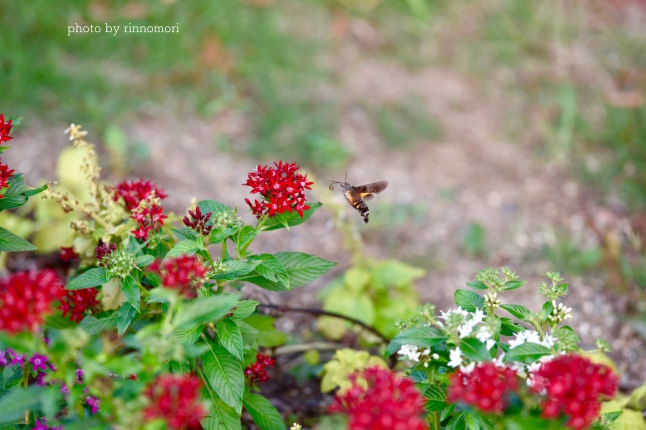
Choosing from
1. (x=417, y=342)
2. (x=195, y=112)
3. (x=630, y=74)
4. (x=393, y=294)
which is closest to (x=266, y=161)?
(x=195, y=112)

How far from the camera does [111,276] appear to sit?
141cm

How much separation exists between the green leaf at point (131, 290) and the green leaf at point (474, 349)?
735 mm

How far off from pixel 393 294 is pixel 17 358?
165 centimetres

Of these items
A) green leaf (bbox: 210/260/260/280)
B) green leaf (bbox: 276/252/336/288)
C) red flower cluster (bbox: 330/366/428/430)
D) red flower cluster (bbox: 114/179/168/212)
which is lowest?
red flower cluster (bbox: 330/366/428/430)

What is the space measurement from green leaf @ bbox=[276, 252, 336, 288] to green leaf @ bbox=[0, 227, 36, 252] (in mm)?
646

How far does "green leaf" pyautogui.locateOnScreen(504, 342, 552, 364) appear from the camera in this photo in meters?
1.20

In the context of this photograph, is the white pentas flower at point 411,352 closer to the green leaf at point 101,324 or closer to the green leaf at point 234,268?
the green leaf at point 234,268

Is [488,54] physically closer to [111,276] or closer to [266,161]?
[266,161]

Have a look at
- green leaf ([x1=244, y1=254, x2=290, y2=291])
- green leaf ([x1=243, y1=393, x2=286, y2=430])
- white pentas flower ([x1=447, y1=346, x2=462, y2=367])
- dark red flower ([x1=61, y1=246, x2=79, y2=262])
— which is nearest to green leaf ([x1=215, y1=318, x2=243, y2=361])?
green leaf ([x1=244, y1=254, x2=290, y2=291])

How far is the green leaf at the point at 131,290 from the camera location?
137 centimetres

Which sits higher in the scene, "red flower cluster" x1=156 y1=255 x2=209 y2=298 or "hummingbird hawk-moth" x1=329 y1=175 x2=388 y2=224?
"hummingbird hawk-moth" x1=329 y1=175 x2=388 y2=224

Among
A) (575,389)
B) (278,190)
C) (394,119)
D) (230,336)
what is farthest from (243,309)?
(394,119)

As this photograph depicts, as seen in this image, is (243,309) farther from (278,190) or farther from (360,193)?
(360,193)

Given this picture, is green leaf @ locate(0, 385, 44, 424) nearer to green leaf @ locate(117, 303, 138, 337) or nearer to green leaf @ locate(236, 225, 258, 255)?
green leaf @ locate(117, 303, 138, 337)
